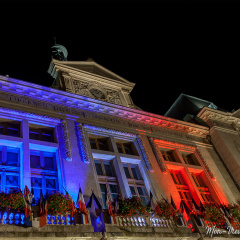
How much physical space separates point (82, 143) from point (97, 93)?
5352 millimetres

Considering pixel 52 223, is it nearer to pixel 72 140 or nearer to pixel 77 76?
pixel 72 140

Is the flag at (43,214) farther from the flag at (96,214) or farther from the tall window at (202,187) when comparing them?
the tall window at (202,187)

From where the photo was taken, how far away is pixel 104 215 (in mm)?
10773

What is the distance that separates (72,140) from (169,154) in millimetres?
6689

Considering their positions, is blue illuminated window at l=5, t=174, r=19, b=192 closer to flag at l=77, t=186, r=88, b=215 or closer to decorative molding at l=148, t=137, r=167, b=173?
flag at l=77, t=186, r=88, b=215

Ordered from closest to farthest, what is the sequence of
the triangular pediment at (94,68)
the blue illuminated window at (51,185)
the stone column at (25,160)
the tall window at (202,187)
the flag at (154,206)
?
the stone column at (25,160), the blue illuminated window at (51,185), the flag at (154,206), the tall window at (202,187), the triangular pediment at (94,68)

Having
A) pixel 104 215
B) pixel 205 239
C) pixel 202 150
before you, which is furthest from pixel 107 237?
pixel 202 150

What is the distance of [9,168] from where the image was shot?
11516 millimetres

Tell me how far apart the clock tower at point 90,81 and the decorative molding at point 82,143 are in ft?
11.1

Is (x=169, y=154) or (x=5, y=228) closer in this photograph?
(x=5, y=228)

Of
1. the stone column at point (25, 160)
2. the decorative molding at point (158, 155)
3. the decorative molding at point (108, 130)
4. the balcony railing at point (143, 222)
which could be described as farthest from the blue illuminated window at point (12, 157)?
the decorative molding at point (158, 155)

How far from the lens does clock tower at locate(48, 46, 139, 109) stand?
17.9 metres

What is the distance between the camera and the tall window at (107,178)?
42.5 ft

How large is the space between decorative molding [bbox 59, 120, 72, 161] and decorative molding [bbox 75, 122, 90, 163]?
23.1 inches
